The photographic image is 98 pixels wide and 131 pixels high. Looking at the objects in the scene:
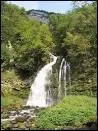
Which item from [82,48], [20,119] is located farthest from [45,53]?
[20,119]

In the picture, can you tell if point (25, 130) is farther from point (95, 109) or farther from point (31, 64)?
point (31, 64)

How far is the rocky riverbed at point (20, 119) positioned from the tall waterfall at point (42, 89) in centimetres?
301

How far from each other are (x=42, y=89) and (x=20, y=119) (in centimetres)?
1187

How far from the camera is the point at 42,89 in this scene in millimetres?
43844

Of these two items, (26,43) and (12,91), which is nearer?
(12,91)

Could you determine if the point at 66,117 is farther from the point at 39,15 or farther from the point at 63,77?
the point at 39,15

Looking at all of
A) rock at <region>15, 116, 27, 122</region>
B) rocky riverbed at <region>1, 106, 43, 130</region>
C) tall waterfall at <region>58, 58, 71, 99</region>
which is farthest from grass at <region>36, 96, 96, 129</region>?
tall waterfall at <region>58, 58, 71, 99</region>

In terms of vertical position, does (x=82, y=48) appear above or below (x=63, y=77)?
above

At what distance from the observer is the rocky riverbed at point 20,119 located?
29452 millimetres

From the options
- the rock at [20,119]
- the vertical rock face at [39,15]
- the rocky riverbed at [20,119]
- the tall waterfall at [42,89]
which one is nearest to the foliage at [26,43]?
the tall waterfall at [42,89]

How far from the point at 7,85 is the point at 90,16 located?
1197 centimetres

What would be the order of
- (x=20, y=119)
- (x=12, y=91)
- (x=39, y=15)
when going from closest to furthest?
(x=20, y=119) → (x=12, y=91) → (x=39, y=15)

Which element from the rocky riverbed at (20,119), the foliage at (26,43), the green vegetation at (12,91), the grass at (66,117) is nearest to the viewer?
the grass at (66,117)

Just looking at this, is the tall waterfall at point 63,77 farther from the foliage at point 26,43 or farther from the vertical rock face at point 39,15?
the vertical rock face at point 39,15
